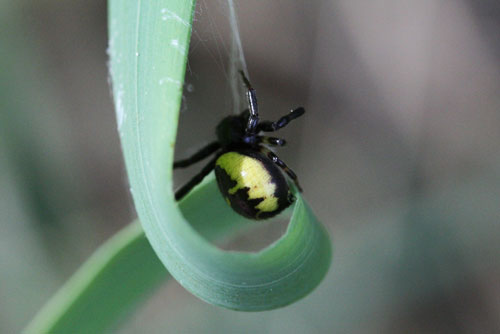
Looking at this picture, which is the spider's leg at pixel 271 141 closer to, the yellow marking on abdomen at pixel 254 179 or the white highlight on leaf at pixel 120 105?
the yellow marking on abdomen at pixel 254 179

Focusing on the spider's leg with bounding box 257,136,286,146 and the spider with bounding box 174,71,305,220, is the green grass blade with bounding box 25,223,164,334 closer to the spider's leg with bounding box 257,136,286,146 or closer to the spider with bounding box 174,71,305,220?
the spider with bounding box 174,71,305,220

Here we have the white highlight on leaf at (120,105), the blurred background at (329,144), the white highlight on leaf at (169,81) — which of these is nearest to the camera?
the white highlight on leaf at (169,81)

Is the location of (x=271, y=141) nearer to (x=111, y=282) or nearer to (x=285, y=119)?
(x=285, y=119)

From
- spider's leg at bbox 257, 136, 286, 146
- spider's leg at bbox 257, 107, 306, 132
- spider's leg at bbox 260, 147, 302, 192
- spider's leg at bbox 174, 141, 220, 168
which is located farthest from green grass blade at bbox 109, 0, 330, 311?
spider's leg at bbox 174, 141, 220, 168

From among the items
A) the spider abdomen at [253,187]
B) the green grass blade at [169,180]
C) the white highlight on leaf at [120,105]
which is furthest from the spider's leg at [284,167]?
the white highlight on leaf at [120,105]

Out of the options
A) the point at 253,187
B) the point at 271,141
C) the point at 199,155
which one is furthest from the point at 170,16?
the point at 199,155

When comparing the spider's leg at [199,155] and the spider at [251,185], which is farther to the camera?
the spider's leg at [199,155]
